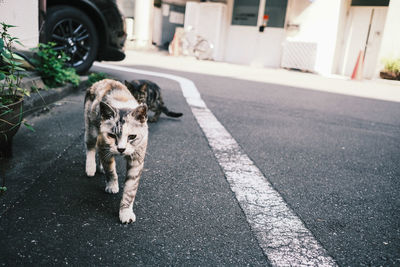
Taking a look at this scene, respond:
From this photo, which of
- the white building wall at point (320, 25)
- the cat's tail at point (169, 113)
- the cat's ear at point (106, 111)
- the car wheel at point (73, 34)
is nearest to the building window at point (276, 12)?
the white building wall at point (320, 25)

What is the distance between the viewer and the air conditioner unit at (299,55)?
14852mm

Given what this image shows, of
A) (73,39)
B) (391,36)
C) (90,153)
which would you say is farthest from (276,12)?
(90,153)

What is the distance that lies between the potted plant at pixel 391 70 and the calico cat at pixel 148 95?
1174 cm

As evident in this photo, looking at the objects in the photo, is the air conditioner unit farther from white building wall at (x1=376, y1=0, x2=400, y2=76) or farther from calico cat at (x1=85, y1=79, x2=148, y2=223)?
calico cat at (x1=85, y1=79, x2=148, y2=223)

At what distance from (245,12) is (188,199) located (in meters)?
15.9

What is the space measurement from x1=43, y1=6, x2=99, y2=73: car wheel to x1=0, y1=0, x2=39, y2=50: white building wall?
623mm

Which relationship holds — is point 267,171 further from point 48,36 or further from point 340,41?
point 340,41

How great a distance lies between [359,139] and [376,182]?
1.57 metres

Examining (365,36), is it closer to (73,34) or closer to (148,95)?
(73,34)

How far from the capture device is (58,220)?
1910 millimetres

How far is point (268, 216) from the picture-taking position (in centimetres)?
216

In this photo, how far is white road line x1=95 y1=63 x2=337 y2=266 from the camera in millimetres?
1772

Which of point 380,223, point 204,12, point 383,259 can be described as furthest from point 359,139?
point 204,12

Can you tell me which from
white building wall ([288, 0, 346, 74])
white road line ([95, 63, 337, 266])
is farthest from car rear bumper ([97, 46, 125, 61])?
white building wall ([288, 0, 346, 74])
